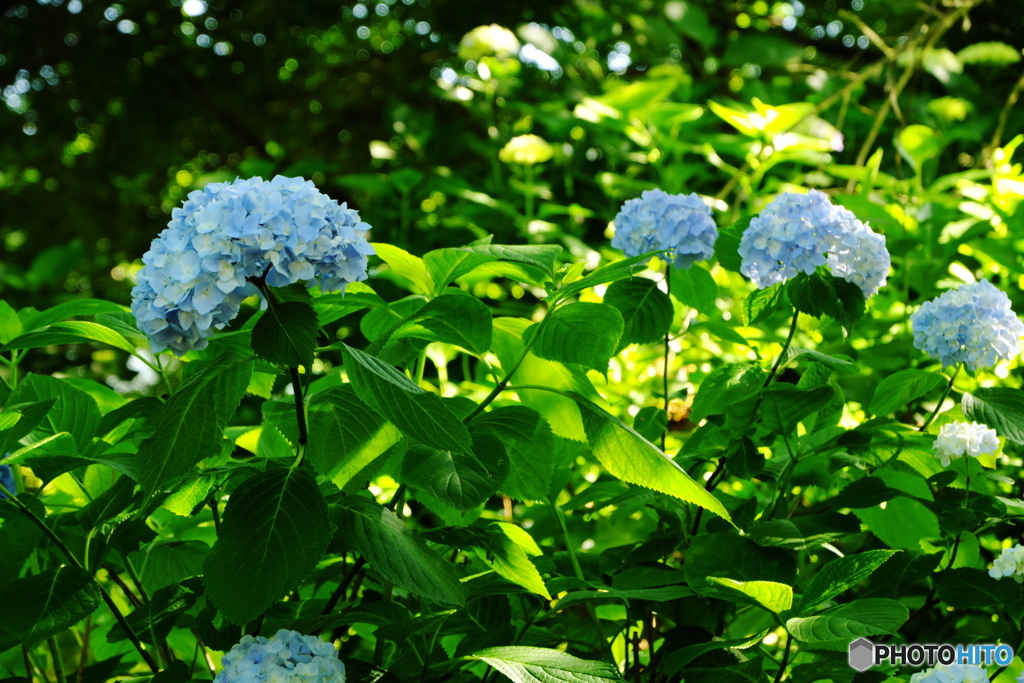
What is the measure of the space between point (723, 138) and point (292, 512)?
2.35m

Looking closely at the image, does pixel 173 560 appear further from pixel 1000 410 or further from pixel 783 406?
pixel 1000 410

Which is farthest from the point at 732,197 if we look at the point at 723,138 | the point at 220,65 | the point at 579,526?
the point at 220,65

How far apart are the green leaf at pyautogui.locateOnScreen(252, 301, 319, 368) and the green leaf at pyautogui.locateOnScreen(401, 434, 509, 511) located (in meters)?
0.19

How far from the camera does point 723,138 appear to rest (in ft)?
9.52

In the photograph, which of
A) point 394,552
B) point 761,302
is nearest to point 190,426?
point 394,552

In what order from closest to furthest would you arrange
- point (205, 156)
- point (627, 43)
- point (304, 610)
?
point (304, 610) < point (627, 43) < point (205, 156)

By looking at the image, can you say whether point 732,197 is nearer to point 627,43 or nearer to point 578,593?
point 627,43

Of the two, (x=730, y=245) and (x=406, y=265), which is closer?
(x=406, y=265)

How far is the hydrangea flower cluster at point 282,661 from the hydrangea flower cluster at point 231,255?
1.11 ft

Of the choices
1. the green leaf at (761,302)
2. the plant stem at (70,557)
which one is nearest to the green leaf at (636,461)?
the green leaf at (761,302)

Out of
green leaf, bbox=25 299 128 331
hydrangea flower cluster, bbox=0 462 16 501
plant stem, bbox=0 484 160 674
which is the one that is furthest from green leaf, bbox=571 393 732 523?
hydrangea flower cluster, bbox=0 462 16 501

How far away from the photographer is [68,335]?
1.25 meters

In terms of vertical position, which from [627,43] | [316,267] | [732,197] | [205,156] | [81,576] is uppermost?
[316,267]

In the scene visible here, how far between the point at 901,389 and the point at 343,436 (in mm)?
912
